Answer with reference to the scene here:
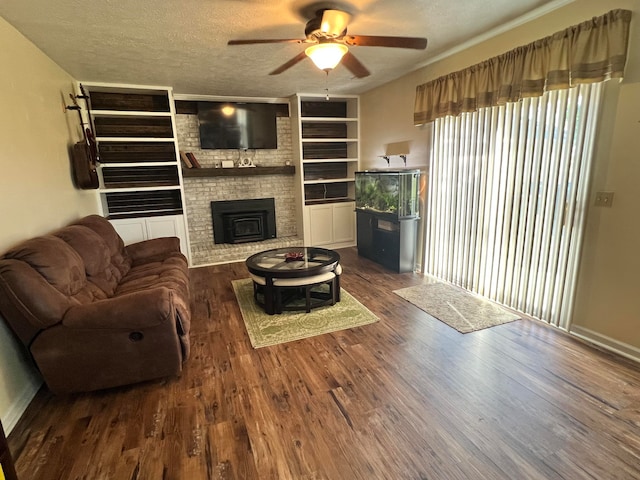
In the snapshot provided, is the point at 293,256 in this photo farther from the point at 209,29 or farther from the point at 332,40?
the point at 209,29

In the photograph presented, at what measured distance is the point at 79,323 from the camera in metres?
1.95

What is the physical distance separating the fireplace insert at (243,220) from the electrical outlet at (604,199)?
4358 mm

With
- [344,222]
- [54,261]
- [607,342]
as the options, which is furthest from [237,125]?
[607,342]

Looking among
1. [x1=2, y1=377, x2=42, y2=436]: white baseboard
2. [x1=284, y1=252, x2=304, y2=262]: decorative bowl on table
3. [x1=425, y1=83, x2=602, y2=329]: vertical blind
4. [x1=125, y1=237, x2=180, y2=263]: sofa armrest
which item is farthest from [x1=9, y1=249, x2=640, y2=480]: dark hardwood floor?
[x1=125, y1=237, x2=180, y2=263]: sofa armrest

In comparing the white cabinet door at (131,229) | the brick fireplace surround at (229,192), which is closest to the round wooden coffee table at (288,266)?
the brick fireplace surround at (229,192)

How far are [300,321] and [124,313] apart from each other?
1.50 m

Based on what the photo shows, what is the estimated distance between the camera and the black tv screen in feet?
Answer: 16.4

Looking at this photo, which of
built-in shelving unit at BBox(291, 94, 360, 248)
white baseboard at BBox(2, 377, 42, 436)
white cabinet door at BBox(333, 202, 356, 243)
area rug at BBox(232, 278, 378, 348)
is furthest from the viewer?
white cabinet door at BBox(333, 202, 356, 243)

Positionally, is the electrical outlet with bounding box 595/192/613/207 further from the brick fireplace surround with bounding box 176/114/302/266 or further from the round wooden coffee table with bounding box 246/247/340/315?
the brick fireplace surround with bounding box 176/114/302/266

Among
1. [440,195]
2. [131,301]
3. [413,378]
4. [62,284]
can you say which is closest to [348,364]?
[413,378]

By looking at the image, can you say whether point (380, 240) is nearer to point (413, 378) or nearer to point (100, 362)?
point (413, 378)

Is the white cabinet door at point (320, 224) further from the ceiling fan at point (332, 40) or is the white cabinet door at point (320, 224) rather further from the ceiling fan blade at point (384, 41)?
the ceiling fan blade at point (384, 41)

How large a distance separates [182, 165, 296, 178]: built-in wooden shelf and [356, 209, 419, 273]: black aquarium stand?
58.9 inches

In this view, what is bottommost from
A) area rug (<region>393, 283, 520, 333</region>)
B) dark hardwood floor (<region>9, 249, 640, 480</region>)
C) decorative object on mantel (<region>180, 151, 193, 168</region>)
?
dark hardwood floor (<region>9, 249, 640, 480</region>)
